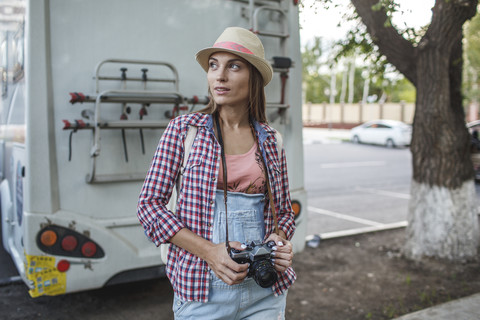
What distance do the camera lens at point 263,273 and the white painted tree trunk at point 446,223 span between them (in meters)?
4.03

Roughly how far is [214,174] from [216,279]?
39 centimetres

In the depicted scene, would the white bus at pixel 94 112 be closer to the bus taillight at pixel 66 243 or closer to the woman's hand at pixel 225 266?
the bus taillight at pixel 66 243

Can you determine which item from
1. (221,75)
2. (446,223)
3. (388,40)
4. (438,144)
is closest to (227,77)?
(221,75)

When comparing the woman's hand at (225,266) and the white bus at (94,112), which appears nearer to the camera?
the woman's hand at (225,266)

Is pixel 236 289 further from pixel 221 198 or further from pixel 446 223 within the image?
pixel 446 223

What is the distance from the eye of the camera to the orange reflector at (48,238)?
117 inches

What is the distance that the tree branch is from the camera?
464cm

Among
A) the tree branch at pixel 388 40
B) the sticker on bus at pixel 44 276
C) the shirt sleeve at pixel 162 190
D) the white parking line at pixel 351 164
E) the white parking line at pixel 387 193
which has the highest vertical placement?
the tree branch at pixel 388 40

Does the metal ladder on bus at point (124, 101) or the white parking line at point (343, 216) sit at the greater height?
the metal ladder on bus at point (124, 101)

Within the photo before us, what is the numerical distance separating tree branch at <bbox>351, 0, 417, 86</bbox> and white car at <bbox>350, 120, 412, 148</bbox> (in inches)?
724

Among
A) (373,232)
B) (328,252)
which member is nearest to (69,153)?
(328,252)

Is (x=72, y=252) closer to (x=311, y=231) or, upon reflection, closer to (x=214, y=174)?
(x=214, y=174)

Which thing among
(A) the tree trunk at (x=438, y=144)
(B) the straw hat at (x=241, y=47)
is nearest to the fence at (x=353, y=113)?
(A) the tree trunk at (x=438, y=144)

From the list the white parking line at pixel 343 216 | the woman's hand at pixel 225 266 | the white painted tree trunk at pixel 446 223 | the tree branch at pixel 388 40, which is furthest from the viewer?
the white parking line at pixel 343 216
